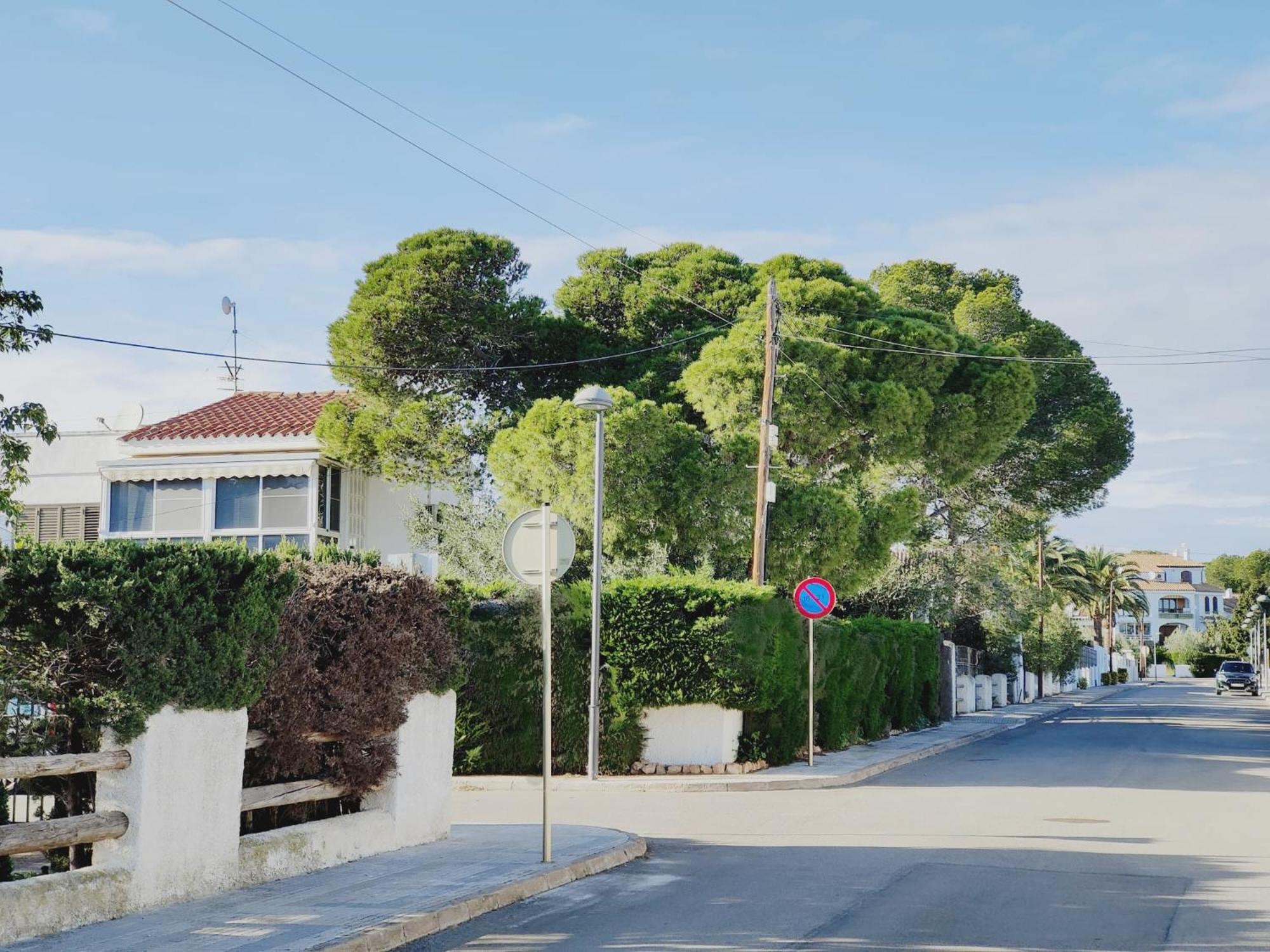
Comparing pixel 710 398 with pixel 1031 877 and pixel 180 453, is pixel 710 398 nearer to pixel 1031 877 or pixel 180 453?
pixel 180 453

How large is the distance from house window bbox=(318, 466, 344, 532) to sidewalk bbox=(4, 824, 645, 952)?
72.3ft

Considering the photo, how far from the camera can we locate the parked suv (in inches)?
2945

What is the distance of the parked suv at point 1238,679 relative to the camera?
245ft

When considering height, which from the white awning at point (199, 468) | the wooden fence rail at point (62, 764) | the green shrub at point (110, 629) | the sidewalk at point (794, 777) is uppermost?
the white awning at point (199, 468)

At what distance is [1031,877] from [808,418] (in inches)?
850

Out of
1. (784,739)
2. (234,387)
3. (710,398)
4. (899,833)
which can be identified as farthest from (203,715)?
(234,387)

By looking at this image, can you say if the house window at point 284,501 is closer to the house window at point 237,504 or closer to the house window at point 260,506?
the house window at point 260,506

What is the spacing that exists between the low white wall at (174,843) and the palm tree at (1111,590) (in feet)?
317

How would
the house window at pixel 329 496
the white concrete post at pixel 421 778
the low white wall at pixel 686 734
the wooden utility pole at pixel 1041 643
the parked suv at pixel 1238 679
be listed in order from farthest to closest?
1. the parked suv at pixel 1238 679
2. the wooden utility pole at pixel 1041 643
3. the house window at pixel 329 496
4. the low white wall at pixel 686 734
5. the white concrete post at pixel 421 778

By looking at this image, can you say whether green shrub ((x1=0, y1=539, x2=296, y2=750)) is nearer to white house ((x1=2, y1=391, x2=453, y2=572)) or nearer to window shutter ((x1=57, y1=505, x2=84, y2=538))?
white house ((x1=2, y1=391, x2=453, y2=572))

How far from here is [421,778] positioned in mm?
12562

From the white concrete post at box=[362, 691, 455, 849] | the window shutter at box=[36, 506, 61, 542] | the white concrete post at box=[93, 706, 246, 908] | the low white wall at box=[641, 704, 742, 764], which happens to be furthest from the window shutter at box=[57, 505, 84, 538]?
the white concrete post at box=[93, 706, 246, 908]

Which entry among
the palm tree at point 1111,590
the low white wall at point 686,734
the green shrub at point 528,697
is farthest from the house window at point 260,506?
the palm tree at point 1111,590

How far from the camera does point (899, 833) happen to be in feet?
46.7
